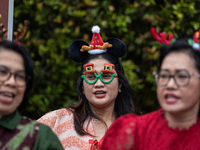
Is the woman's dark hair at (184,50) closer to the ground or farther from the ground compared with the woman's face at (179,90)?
farther from the ground

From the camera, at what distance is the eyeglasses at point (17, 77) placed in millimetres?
1902

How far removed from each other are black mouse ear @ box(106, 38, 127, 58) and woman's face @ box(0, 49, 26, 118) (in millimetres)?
1165

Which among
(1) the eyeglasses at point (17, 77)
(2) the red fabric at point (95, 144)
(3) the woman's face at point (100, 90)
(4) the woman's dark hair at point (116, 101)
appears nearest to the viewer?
(1) the eyeglasses at point (17, 77)

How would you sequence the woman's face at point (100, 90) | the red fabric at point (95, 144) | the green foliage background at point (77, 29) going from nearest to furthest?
the red fabric at point (95, 144) → the woman's face at point (100, 90) → the green foliage background at point (77, 29)

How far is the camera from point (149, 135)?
1.95 meters


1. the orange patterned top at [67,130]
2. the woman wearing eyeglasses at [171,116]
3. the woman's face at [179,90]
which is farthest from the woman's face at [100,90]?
the woman's face at [179,90]

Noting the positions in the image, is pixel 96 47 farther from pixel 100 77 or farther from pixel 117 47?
pixel 100 77

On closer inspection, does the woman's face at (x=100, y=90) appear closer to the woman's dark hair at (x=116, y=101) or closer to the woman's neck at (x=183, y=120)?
the woman's dark hair at (x=116, y=101)

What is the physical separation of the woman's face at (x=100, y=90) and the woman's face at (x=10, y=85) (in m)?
0.92

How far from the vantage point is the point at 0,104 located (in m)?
1.90

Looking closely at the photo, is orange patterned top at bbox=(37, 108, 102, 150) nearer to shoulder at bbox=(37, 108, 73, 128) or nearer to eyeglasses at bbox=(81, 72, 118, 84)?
shoulder at bbox=(37, 108, 73, 128)

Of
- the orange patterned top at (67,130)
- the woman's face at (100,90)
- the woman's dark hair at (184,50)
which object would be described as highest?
the woman's dark hair at (184,50)

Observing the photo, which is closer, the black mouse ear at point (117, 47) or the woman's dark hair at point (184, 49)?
the woman's dark hair at point (184, 49)

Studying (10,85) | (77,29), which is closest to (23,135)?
(10,85)
